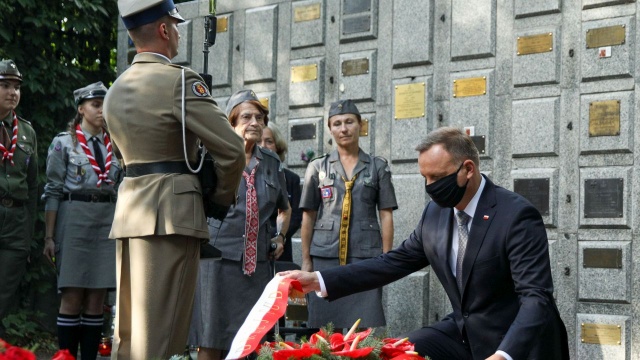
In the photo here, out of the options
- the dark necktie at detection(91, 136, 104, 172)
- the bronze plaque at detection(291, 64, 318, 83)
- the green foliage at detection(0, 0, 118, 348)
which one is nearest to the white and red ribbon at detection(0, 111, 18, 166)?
the dark necktie at detection(91, 136, 104, 172)

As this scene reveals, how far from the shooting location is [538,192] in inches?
340

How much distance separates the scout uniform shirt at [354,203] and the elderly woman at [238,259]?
0.99m

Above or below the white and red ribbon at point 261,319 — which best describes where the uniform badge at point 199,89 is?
above

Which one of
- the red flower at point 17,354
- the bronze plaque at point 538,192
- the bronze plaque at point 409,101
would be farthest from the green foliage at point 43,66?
the red flower at point 17,354

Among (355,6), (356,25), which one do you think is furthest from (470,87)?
(355,6)

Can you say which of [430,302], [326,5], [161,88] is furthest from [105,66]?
[161,88]

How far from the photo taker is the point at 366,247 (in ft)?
26.8

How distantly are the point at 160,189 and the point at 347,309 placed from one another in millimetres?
3199

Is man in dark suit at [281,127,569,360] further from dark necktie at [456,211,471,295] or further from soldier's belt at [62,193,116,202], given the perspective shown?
soldier's belt at [62,193,116,202]

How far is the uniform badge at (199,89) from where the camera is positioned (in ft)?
17.5

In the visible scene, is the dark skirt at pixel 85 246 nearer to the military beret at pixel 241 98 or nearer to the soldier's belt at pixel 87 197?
the soldier's belt at pixel 87 197

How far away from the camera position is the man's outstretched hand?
474 cm

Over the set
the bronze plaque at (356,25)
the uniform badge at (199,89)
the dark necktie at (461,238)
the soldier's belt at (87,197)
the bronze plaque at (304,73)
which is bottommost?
the dark necktie at (461,238)

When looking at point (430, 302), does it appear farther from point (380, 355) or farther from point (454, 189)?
point (380, 355)
